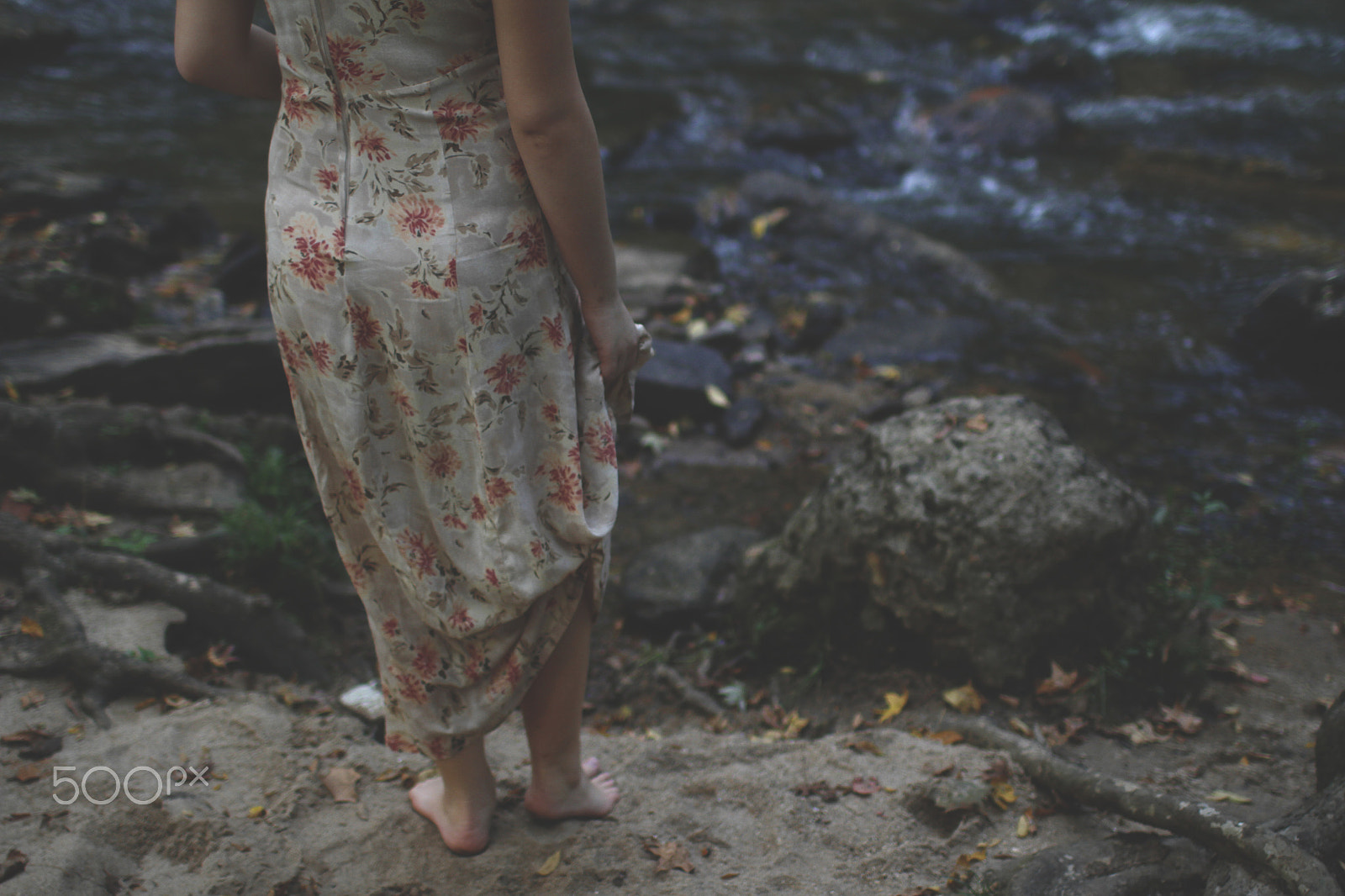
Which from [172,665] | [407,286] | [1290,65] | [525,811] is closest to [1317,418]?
[525,811]

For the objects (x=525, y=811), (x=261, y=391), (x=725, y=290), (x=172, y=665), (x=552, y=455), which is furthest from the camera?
(x=725, y=290)

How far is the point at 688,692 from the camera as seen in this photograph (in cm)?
332

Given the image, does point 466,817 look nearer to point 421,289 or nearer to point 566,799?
point 566,799

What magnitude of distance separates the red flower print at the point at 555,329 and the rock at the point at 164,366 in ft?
10.0

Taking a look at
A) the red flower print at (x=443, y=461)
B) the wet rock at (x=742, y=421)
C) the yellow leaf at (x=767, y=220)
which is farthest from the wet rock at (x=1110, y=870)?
the yellow leaf at (x=767, y=220)

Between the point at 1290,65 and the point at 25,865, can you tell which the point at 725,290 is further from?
the point at 1290,65

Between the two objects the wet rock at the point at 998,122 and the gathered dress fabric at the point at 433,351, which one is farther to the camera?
the wet rock at the point at 998,122

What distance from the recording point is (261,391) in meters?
4.45

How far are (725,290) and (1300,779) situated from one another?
17.2 feet

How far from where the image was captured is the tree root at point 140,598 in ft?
8.79

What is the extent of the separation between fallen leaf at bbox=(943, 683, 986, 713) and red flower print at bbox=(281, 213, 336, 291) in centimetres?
230

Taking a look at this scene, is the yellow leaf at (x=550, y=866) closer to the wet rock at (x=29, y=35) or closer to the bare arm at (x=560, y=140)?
the bare arm at (x=560, y=140)

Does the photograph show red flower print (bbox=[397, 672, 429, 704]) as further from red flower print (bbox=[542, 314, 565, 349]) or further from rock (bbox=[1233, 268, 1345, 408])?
rock (bbox=[1233, 268, 1345, 408])

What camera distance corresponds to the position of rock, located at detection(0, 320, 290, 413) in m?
3.96
